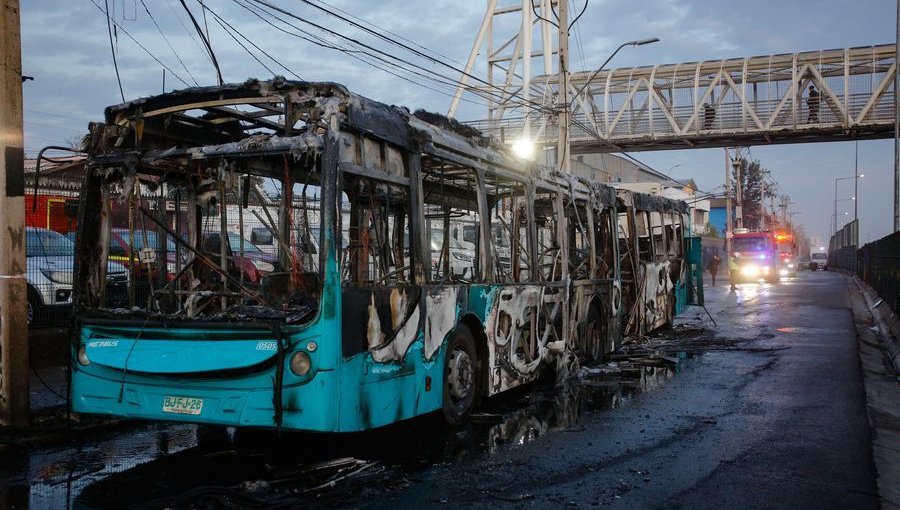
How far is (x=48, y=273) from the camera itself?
37.9ft

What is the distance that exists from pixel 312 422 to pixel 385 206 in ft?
7.73

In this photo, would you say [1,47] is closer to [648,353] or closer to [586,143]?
[648,353]

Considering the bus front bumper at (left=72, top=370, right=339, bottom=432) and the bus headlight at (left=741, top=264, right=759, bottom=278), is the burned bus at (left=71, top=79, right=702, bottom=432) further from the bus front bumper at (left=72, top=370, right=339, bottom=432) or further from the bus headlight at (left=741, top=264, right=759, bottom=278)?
the bus headlight at (left=741, top=264, right=759, bottom=278)

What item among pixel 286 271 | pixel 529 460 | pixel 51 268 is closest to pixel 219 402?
pixel 286 271

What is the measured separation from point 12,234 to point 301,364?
12.4 ft

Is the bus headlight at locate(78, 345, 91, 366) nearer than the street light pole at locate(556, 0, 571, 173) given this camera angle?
Yes

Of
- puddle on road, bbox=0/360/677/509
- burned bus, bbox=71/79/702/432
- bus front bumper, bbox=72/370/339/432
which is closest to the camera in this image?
puddle on road, bbox=0/360/677/509

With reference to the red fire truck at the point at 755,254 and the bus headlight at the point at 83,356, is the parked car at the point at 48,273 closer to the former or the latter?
the bus headlight at the point at 83,356

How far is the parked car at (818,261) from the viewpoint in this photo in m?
81.4

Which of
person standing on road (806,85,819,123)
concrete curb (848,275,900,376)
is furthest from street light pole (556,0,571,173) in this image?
Result: person standing on road (806,85,819,123)

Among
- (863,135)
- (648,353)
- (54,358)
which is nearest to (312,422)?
(54,358)

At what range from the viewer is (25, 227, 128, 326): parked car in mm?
11500

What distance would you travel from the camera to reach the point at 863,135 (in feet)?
122

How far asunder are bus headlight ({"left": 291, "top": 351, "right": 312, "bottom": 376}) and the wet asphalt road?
0.81m
